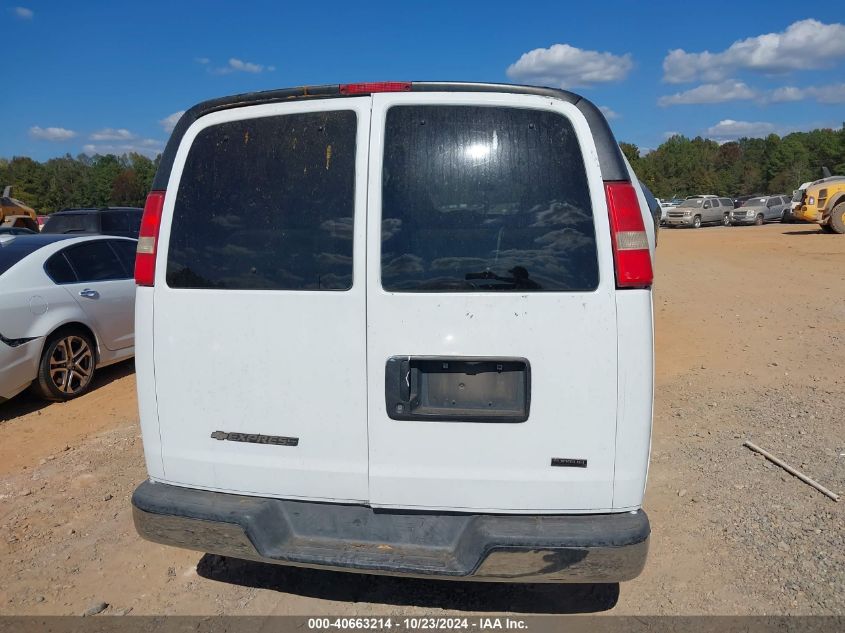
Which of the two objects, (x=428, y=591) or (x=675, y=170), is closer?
(x=428, y=591)

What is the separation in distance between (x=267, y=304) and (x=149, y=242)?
0.64 m

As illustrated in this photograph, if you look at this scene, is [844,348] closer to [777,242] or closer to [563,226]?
[563,226]

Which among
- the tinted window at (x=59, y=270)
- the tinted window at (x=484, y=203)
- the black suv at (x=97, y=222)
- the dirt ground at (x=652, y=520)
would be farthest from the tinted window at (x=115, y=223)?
the tinted window at (x=484, y=203)

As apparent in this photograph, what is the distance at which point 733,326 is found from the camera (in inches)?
344

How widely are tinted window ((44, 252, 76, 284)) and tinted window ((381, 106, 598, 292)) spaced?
17.4ft

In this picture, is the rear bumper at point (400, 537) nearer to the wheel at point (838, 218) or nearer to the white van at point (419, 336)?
the white van at point (419, 336)

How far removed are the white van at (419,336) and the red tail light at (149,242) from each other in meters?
0.14

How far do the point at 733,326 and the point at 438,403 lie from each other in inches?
294

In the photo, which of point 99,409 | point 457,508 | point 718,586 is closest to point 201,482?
point 457,508

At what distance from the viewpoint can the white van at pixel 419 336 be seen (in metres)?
2.42

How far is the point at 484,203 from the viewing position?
8.13 ft

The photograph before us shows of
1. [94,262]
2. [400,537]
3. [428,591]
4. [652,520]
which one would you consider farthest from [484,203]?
[94,262]

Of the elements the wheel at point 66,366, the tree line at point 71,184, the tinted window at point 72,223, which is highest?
the tree line at point 71,184

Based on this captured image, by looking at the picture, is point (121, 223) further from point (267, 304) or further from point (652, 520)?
point (652, 520)
